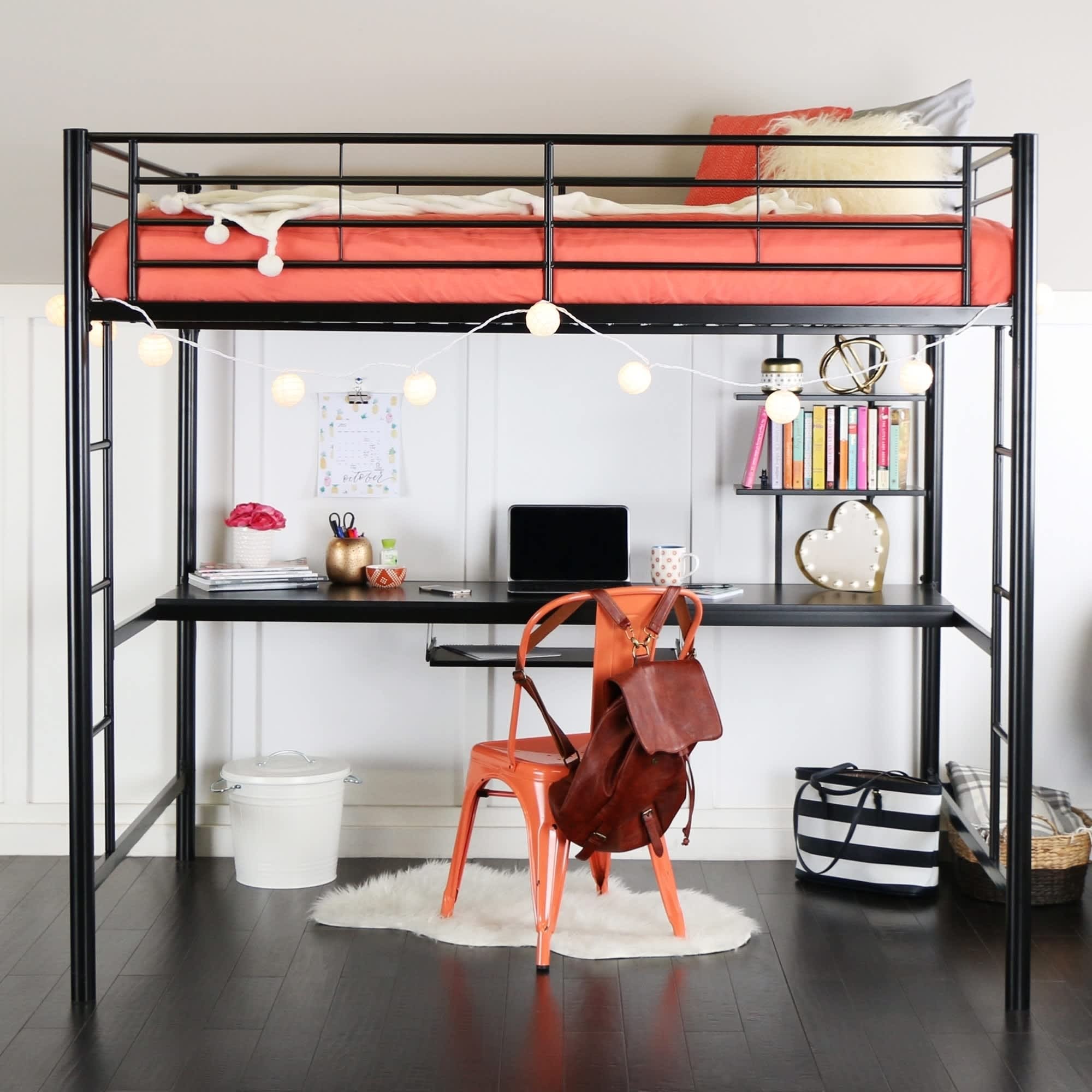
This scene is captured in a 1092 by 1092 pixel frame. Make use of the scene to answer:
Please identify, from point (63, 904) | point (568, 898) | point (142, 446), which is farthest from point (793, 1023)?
point (142, 446)

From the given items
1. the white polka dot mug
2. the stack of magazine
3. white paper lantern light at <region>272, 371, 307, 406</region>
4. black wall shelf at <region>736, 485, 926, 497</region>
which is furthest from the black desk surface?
white paper lantern light at <region>272, 371, 307, 406</region>

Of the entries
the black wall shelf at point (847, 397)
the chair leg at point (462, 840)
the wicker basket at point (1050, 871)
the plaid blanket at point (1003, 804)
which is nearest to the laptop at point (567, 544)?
the black wall shelf at point (847, 397)

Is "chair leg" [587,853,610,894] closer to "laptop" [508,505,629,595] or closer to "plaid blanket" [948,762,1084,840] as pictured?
"laptop" [508,505,629,595]

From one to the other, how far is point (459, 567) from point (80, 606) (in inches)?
51.5

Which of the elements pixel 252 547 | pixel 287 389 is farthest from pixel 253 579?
pixel 287 389

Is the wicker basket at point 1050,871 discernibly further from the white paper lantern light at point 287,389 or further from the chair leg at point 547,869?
the white paper lantern light at point 287,389

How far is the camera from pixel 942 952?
10.5ft

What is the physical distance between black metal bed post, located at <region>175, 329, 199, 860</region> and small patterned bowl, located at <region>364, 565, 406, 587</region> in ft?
1.85

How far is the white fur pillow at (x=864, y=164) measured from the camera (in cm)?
322

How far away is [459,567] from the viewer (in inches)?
156

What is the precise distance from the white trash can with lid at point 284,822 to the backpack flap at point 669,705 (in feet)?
3.69

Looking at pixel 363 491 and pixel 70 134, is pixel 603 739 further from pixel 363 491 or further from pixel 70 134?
pixel 70 134

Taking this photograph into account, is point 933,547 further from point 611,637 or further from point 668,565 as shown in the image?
point 611,637

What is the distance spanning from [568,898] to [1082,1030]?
1332 mm
